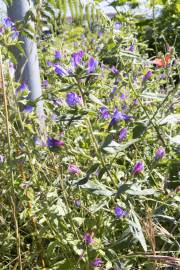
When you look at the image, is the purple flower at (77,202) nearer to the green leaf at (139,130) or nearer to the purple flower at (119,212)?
the purple flower at (119,212)

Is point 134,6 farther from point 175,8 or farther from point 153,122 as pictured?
point 153,122

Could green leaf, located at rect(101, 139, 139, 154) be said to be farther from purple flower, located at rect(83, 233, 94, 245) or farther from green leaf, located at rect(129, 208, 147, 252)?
purple flower, located at rect(83, 233, 94, 245)

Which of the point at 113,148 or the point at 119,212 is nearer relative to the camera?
the point at 113,148

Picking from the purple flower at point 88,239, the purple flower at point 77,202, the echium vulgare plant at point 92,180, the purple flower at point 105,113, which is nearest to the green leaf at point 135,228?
the echium vulgare plant at point 92,180

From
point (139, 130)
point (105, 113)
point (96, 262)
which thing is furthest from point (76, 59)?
point (96, 262)

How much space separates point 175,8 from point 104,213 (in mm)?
5726

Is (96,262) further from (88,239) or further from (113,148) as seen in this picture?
(113,148)

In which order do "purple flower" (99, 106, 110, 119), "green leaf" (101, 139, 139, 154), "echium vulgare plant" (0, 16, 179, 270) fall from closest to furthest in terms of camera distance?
1. "green leaf" (101, 139, 139, 154)
2. "echium vulgare plant" (0, 16, 179, 270)
3. "purple flower" (99, 106, 110, 119)

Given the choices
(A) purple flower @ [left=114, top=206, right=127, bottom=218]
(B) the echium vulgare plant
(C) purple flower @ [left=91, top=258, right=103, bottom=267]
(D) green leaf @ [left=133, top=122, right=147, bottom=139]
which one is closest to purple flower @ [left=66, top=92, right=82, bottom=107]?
(B) the echium vulgare plant

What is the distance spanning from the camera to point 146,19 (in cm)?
683

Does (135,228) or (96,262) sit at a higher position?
(135,228)

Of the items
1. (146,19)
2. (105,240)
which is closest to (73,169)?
(105,240)

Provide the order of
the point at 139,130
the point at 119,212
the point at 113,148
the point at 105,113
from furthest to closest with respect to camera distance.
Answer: the point at 105,113 → the point at 119,212 → the point at 139,130 → the point at 113,148

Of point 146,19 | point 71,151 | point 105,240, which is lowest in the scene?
point 146,19
